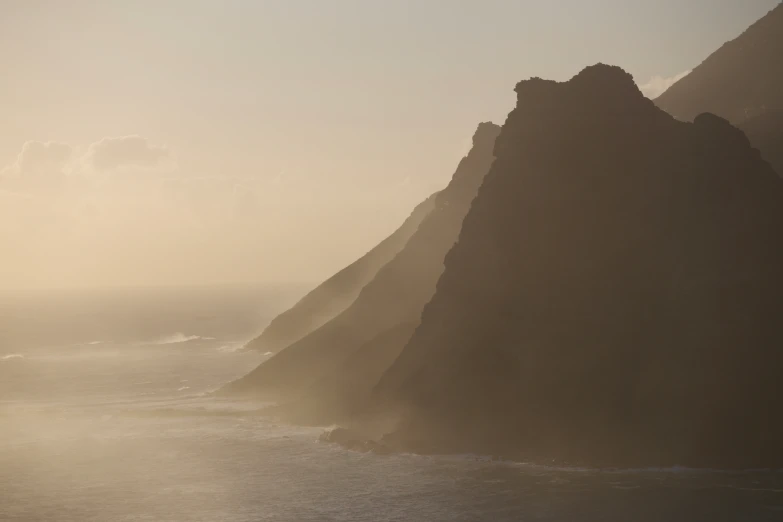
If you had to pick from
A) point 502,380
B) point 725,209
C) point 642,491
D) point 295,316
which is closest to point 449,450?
point 502,380

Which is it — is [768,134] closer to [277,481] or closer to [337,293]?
[277,481]

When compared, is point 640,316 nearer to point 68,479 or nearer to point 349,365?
point 349,365

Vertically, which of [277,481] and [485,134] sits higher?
[485,134]

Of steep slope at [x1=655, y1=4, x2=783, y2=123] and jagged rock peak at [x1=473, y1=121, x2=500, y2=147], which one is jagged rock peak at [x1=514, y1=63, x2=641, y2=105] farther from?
jagged rock peak at [x1=473, y1=121, x2=500, y2=147]

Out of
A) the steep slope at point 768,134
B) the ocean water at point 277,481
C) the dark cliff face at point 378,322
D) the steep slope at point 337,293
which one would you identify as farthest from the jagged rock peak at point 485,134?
the ocean water at point 277,481

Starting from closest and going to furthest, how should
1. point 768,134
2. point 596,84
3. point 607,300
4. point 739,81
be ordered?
point 607,300, point 596,84, point 768,134, point 739,81

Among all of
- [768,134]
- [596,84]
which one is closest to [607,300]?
[596,84]
